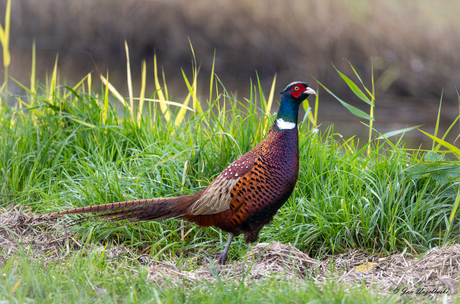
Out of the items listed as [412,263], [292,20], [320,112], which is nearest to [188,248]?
[412,263]

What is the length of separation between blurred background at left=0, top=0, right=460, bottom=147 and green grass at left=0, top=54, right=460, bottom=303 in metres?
3.98

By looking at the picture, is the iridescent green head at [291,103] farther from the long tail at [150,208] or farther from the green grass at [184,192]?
the long tail at [150,208]

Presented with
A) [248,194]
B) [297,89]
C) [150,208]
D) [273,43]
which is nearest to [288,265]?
[248,194]

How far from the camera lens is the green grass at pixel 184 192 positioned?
2.29m

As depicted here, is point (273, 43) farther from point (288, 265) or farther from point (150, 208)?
point (288, 265)

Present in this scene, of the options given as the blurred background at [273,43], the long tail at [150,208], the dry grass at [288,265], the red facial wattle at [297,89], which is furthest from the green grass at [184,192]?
the blurred background at [273,43]

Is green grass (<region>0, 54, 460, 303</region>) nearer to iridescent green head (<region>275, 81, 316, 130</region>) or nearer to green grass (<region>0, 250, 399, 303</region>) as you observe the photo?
green grass (<region>0, 250, 399, 303</region>)

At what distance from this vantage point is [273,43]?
32.7ft

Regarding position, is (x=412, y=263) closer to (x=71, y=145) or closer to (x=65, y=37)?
(x=71, y=145)

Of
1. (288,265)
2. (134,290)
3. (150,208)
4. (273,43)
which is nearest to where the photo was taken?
(134,290)

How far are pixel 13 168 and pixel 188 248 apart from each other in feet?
6.01

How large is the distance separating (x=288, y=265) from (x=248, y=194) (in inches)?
20.5

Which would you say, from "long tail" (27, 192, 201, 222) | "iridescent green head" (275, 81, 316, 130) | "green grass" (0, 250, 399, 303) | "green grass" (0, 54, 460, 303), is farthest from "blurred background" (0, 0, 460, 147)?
"green grass" (0, 250, 399, 303)

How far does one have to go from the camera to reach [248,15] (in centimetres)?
1012
